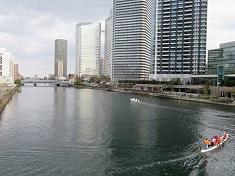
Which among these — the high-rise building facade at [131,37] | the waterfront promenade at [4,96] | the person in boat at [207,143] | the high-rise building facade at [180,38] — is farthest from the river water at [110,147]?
the high-rise building facade at [131,37]

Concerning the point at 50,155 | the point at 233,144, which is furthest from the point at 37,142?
the point at 233,144

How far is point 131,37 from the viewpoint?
170 metres

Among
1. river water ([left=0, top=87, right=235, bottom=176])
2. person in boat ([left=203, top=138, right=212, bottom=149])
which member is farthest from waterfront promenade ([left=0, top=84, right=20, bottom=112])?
person in boat ([left=203, top=138, right=212, bottom=149])

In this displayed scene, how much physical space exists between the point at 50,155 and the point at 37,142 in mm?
4784

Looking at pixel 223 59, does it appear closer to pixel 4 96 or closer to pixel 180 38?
pixel 180 38

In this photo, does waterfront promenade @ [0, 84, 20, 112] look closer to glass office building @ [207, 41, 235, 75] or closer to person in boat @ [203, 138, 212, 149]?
person in boat @ [203, 138, 212, 149]

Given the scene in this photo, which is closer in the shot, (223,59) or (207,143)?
(207,143)

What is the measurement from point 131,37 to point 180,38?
3555cm

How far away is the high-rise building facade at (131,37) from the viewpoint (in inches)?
6644

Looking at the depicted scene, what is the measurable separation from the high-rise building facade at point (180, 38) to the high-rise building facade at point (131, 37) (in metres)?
23.3

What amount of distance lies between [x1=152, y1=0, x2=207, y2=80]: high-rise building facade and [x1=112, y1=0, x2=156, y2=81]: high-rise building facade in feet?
76.6

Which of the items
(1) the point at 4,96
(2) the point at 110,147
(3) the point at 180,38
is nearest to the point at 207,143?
(2) the point at 110,147

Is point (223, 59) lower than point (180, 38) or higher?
lower

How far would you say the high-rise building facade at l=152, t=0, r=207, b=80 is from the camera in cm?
13775
